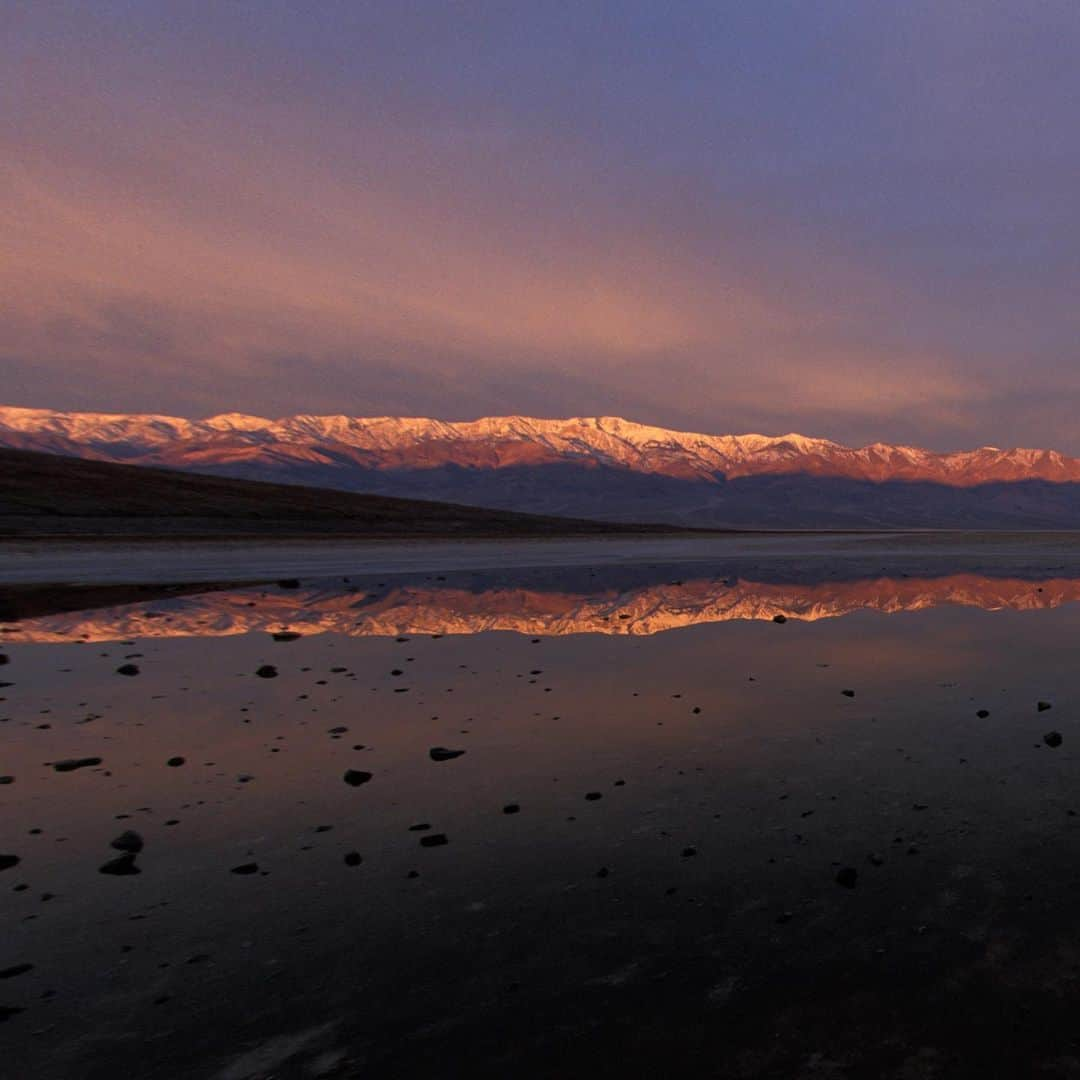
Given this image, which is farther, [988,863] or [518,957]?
[988,863]

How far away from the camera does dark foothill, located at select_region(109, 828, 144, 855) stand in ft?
26.2

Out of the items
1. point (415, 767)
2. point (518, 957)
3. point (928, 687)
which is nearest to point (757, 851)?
point (518, 957)

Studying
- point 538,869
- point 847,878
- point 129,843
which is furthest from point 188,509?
point 847,878

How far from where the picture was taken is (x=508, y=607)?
29.3 m

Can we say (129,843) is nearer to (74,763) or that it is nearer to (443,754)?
(74,763)

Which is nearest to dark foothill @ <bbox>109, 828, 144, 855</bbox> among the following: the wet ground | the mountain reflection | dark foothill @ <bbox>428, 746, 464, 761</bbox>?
the wet ground

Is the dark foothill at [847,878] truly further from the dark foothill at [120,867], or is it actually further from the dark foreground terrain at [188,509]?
the dark foreground terrain at [188,509]

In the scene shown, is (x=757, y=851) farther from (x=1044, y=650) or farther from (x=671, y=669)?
(x=1044, y=650)

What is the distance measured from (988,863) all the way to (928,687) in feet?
27.5

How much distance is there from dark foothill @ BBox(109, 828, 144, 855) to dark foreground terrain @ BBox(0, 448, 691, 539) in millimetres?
69913

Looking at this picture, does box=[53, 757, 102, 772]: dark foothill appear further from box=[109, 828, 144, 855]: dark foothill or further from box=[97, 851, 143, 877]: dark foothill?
box=[97, 851, 143, 877]: dark foothill

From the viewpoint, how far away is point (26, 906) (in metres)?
6.81

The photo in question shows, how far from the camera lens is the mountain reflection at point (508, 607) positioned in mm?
22969

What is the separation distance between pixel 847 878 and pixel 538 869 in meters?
3.05
